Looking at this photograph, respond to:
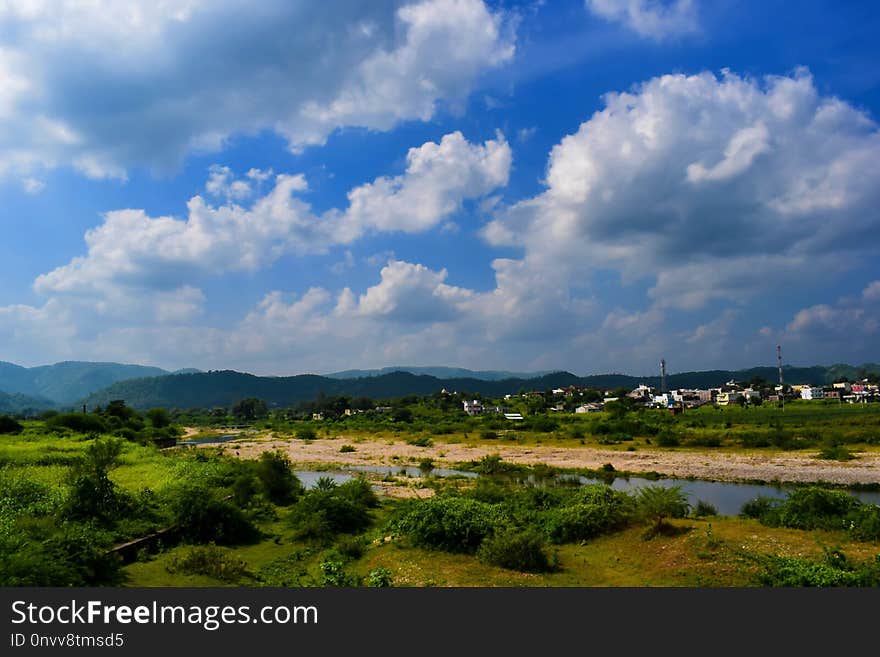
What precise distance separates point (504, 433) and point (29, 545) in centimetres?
7565

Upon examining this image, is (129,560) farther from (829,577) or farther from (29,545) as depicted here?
(829,577)

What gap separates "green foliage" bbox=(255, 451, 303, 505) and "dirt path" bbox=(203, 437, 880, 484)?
928 inches

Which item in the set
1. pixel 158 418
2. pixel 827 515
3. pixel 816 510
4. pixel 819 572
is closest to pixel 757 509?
pixel 816 510

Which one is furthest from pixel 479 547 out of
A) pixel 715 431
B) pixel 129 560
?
pixel 715 431

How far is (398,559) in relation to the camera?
17719mm

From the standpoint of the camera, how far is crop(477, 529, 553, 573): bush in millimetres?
16578

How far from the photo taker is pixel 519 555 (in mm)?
16672

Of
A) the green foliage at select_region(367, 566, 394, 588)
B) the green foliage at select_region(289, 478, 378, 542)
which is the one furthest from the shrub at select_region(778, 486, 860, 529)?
the green foliage at select_region(289, 478, 378, 542)

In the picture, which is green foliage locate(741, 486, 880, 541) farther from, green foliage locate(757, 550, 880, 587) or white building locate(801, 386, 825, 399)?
white building locate(801, 386, 825, 399)

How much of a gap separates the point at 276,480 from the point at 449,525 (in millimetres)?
16120

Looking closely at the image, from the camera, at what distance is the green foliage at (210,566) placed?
1622 centimetres

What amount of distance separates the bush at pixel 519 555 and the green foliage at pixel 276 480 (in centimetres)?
1739

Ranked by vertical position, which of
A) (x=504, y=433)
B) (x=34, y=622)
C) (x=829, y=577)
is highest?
(x=34, y=622)

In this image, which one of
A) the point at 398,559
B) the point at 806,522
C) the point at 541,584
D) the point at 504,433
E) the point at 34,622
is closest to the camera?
the point at 34,622
